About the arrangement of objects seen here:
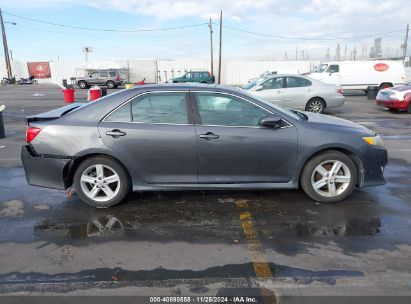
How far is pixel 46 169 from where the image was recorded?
14.5 feet

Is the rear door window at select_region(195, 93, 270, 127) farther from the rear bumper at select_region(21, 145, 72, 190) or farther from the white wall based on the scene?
the white wall

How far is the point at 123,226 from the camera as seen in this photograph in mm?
4035

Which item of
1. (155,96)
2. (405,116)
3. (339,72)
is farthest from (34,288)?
(339,72)

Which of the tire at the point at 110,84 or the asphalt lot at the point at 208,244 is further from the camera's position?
the tire at the point at 110,84

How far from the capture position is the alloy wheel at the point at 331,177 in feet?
14.8

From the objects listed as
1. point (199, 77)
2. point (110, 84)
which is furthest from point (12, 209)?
point (110, 84)

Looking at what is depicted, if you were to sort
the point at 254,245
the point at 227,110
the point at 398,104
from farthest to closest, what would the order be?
the point at 398,104 → the point at 227,110 → the point at 254,245

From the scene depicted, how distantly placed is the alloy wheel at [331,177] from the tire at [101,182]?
2.42 m

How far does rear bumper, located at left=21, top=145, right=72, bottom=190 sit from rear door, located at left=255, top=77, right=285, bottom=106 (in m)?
9.16

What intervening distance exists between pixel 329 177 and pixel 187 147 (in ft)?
6.13

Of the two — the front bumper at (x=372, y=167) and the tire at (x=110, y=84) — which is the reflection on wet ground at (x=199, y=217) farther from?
the tire at (x=110, y=84)

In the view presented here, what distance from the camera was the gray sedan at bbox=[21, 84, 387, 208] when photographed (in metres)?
4.33

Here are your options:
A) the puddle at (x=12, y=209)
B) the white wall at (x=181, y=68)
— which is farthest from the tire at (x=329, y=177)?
the white wall at (x=181, y=68)

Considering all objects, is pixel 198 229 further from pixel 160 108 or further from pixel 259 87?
pixel 259 87
